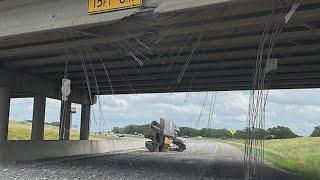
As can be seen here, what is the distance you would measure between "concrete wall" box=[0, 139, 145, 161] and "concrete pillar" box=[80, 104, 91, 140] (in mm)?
1100

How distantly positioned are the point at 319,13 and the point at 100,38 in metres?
5.89

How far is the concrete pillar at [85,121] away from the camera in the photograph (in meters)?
30.7

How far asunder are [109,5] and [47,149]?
13.6m

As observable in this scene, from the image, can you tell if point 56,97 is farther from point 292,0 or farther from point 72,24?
point 292,0

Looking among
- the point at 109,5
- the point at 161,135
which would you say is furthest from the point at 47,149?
the point at 109,5

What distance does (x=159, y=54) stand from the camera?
15289mm

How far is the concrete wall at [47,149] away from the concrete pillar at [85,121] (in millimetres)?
1100

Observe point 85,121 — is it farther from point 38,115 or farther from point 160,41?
point 160,41

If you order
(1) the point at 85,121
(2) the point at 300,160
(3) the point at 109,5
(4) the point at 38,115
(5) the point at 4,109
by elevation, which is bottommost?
(2) the point at 300,160

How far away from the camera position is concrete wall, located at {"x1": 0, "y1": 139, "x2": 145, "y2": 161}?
805 inches

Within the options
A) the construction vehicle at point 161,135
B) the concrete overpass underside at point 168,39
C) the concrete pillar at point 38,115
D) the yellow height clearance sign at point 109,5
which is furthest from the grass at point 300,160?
the concrete pillar at point 38,115

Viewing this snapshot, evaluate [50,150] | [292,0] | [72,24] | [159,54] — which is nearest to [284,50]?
[159,54]

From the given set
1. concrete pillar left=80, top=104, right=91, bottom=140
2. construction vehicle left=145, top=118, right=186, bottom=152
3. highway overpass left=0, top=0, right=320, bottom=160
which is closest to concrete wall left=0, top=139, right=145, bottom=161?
highway overpass left=0, top=0, right=320, bottom=160

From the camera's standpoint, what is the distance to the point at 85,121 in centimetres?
3116
